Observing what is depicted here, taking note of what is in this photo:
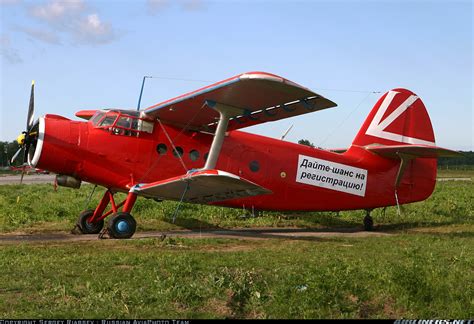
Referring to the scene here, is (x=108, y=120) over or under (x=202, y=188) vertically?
over

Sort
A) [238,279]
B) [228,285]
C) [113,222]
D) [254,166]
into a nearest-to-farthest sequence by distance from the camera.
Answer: [228,285] < [238,279] < [113,222] < [254,166]

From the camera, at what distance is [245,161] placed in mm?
14234

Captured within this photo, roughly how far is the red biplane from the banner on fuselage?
3 centimetres

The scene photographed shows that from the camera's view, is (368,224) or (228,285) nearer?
(228,285)

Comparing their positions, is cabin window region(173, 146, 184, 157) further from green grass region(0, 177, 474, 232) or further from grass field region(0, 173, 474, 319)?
grass field region(0, 173, 474, 319)

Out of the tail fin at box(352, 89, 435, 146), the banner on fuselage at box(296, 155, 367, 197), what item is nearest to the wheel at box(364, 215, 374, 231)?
the banner on fuselage at box(296, 155, 367, 197)

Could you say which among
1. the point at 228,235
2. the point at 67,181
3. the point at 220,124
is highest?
the point at 220,124

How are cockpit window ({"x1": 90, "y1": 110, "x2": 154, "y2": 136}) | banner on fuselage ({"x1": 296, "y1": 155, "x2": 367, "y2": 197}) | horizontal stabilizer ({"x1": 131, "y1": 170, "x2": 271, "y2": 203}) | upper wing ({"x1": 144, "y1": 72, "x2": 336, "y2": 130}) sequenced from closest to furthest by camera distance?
upper wing ({"x1": 144, "y1": 72, "x2": 336, "y2": 130}), horizontal stabilizer ({"x1": 131, "y1": 170, "x2": 271, "y2": 203}), cockpit window ({"x1": 90, "y1": 110, "x2": 154, "y2": 136}), banner on fuselage ({"x1": 296, "y1": 155, "x2": 367, "y2": 197})

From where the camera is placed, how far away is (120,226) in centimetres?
1179

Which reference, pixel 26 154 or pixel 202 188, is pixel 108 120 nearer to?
pixel 26 154

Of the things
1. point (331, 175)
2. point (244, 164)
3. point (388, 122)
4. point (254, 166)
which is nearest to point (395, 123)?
point (388, 122)

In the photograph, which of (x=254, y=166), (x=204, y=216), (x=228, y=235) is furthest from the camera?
(x=204, y=216)

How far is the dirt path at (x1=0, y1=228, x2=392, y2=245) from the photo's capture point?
39.7ft

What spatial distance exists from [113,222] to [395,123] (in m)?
9.33
